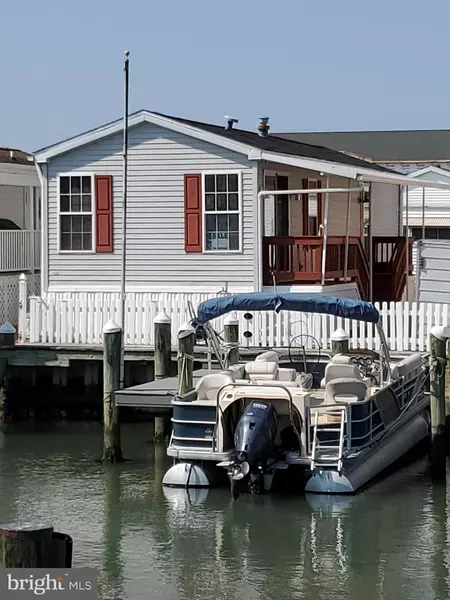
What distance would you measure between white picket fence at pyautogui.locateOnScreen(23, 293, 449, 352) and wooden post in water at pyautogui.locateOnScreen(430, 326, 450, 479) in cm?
400

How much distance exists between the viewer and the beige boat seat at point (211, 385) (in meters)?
20.3

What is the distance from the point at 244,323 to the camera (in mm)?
25672

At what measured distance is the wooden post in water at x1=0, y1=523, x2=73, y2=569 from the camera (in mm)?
10883

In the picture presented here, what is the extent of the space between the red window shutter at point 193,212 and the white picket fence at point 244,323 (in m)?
1.51

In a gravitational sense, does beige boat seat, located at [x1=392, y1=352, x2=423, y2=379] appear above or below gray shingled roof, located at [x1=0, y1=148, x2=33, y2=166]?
below

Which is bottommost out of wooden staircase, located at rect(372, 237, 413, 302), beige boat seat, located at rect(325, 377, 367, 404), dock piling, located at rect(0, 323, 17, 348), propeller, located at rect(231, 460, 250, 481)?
propeller, located at rect(231, 460, 250, 481)

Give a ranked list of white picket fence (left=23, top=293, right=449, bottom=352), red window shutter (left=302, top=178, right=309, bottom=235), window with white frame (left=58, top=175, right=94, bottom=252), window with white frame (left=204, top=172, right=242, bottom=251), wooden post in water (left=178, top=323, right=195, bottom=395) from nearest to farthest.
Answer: wooden post in water (left=178, top=323, right=195, bottom=395) → white picket fence (left=23, top=293, right=449, bottom=352) → window with white frame (left=204, top=172, right=242, bottom=251) → window with white frame (left=58, top=175, right=94, bottom=252) → red window shutter (left=302, top=178, right=309, bottom=235)

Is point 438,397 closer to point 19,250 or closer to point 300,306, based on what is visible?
point 300,306

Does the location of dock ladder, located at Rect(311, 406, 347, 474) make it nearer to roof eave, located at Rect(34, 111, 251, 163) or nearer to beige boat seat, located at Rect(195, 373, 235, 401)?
beige boat seat, located at Rect(195, 373, 235, 401)

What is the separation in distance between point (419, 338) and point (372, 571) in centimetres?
941

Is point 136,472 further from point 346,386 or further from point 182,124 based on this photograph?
point 182,124

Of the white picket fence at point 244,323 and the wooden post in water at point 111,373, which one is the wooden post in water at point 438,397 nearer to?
the white picket fence at point 244,323

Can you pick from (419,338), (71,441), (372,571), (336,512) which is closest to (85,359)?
(71,441)

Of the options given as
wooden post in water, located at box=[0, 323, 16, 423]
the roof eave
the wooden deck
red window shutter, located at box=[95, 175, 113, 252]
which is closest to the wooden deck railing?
the wooden deck
